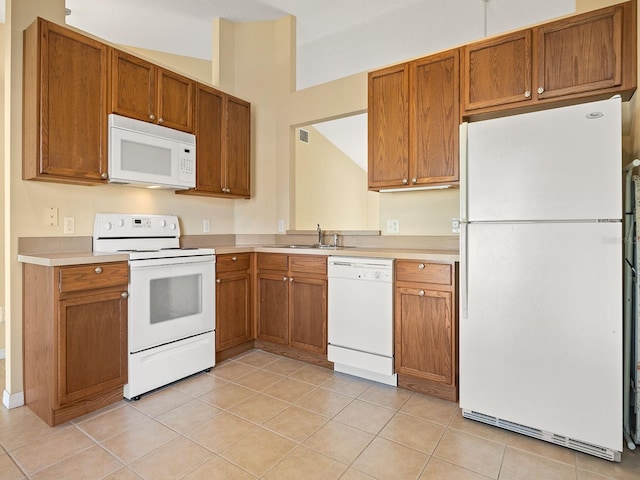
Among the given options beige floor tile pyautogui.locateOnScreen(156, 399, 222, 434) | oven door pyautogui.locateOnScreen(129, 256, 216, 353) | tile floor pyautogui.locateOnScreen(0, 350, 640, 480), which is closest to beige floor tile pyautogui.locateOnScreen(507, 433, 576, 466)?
tile floor pyautogui.locateOnScreen(0, 350, 640, 480)

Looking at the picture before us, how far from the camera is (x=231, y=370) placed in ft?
9.36

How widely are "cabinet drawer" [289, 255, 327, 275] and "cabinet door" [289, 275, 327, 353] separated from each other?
63mm

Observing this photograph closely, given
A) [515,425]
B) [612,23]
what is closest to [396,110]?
[612,23]

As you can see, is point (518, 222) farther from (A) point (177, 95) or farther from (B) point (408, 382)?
(A) point (177, 95)

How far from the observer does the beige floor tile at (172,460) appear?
1.63m

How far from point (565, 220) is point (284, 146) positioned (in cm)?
259

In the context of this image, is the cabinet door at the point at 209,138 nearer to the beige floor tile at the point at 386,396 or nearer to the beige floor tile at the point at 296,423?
the beige floor tile at the point at 296,423

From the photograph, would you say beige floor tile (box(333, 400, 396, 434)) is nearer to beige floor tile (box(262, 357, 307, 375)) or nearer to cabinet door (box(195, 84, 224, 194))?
beige floor tile (box(262, 357, 307, 375))

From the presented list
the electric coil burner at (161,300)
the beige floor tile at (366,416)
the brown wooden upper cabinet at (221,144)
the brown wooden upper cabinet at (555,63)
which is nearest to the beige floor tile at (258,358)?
the electric coil burner at (161,300)

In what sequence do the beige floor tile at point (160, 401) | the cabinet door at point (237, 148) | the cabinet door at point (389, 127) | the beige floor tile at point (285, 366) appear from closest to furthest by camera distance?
the beige floor tile at point (160, 401) → the cabinet door at point (389, 127) → the beige floor tile at point (285, 366) → the cabinet door at point (237, 148)

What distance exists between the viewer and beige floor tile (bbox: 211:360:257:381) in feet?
8.97

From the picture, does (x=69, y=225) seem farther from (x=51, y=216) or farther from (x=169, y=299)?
(x=169, y=299)

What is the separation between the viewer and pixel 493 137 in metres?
1.98

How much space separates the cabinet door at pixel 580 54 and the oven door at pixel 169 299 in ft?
8.43
